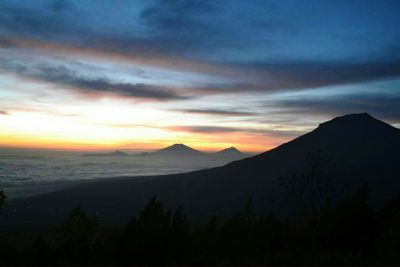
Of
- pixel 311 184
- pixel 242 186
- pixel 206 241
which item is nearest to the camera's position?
pixel 206 241

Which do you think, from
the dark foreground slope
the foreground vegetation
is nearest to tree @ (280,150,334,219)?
the foreground vegetation

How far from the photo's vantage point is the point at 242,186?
157m

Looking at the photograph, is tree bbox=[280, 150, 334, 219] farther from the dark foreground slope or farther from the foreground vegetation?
the dark foreground slope

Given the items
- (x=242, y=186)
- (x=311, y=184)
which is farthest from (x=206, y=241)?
(x=242, y=186)

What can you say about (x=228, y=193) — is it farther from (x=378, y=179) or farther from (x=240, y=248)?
(x=240, y=248)

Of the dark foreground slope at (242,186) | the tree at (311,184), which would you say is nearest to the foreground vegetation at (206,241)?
the tree at (311,184)

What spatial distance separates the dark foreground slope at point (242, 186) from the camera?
400ft

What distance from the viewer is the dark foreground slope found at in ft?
400

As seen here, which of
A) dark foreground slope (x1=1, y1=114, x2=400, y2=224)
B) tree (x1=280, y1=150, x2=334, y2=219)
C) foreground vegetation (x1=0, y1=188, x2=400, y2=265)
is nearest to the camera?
foreground vegetation (x1=0, y1=188, x2=400, y2=265)

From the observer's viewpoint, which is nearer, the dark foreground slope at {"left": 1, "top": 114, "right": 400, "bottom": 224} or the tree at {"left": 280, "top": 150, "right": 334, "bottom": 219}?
the tree at {"left": 280, "top": 150, "right": 334, "bottom": 219}

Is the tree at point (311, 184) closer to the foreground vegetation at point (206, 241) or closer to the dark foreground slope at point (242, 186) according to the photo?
the foreground vegetation at point (206, 241)

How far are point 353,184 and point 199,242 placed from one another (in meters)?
118

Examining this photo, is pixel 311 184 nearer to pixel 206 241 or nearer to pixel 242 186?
pixel 206 241

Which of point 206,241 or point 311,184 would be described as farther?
point 311,184
